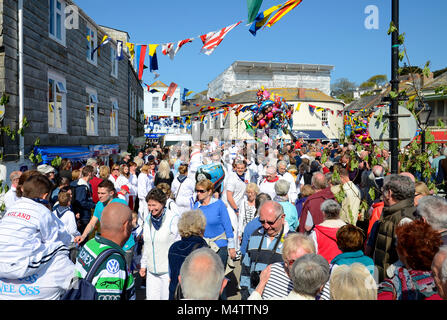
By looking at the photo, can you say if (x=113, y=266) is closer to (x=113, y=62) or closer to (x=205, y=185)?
(x=205, y=185)

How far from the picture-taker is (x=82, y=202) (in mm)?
5969

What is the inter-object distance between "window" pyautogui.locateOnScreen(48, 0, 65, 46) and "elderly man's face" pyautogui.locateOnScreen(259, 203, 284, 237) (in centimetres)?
962

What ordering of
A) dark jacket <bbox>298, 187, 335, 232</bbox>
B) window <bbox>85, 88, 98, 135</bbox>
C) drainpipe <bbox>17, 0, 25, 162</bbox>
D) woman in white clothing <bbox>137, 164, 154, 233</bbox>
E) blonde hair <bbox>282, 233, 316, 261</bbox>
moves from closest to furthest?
blonde hair <bbox>282, 233, 316, 261</bbox>
dark jacket <bbox>298, 187, 335, 232</bbox>
woman in white clothing <bbox>137, 164, 154, 233</bbox>
drainpipe <bbox>17, 0, 25, 162</bbox>
window <bbox>85, 88, 98, 135</bbox>

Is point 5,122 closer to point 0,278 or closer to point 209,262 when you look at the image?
point 0,278

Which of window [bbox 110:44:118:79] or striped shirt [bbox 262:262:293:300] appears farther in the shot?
window [bbox 110:44:118:79]

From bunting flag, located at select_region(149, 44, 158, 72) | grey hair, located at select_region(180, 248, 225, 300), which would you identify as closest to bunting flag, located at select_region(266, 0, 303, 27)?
bunting flag, located at select_region(149, 44, 158, 72)

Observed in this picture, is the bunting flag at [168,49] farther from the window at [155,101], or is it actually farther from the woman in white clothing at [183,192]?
the window at [155,101]

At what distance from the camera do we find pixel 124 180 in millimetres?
8125

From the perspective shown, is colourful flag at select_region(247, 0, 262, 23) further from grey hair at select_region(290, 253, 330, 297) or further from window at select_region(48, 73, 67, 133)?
window at select_region(48, 73, 67, 133)

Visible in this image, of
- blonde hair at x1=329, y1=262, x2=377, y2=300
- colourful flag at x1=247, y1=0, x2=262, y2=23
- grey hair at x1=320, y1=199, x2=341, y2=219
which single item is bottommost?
blonde hair at x1=329, y1=262, x2=377, y2=300

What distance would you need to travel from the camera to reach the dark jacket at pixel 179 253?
133 inches

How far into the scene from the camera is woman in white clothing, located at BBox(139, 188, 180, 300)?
4152 mm

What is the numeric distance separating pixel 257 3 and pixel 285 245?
4102mm
